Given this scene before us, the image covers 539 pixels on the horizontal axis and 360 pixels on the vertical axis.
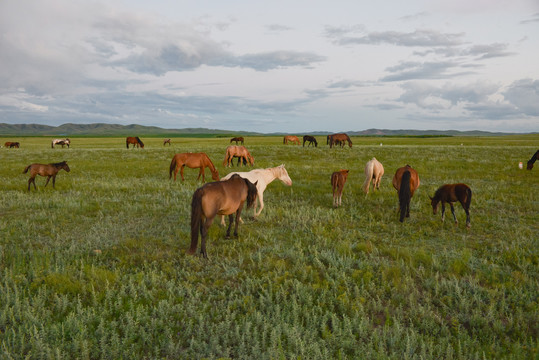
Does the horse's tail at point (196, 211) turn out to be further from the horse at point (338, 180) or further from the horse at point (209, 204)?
the horse at point (338, 180)

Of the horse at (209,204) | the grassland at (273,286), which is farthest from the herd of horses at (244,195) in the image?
the grassland at (273,286)

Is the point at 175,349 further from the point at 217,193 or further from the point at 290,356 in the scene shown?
the point at 217,193

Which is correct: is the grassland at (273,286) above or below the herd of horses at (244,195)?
below

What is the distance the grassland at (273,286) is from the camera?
4066mm

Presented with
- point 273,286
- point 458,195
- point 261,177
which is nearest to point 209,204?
point 273,286

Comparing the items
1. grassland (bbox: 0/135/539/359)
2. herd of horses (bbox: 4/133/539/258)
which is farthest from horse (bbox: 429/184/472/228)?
grassland (bbox: 0/135/539/359)

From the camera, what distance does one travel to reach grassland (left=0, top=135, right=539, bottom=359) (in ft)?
13.3

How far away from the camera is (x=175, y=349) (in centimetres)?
395

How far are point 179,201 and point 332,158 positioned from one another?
19.9 m

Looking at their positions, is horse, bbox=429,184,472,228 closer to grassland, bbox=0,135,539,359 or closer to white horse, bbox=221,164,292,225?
grassland, bbox=0,135,539,359

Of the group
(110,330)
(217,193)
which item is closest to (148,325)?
(110,330)

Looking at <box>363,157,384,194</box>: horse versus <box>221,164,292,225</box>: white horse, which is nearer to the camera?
<box>221,164,292,225</box>: white horse

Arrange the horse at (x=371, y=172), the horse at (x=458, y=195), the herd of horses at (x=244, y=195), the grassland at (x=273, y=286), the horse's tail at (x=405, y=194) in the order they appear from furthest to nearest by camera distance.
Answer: the horse at (x=371, y=172)
the horse's tail at (x=405, y=194)
the horse at (x=458, y=195)
the herd of horses at (x=244, y=195)
the grassland at (x=273, y=286)

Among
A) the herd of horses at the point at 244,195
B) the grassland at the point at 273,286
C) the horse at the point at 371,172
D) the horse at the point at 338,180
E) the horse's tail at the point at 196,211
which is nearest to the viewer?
the grassland at the point at 273,286
